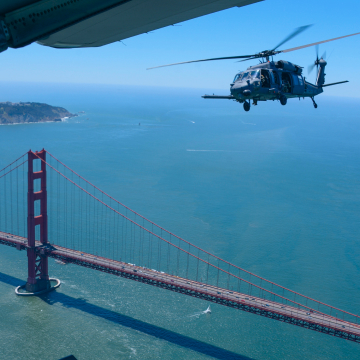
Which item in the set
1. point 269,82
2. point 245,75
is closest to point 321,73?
point 269,82

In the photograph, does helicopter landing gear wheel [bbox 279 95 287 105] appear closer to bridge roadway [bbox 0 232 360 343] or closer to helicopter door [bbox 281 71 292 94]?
helicopter door [bbox 281 71 292 94]

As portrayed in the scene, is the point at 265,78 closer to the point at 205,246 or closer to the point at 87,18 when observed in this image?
the point at 87,18

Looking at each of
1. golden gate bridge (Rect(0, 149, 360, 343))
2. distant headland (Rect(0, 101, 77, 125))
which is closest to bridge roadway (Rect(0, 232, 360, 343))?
golden gate bridge (Rect(0, 149, 360, 343))

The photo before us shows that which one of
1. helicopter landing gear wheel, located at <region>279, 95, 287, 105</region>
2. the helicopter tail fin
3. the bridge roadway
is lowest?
the bridge roadway

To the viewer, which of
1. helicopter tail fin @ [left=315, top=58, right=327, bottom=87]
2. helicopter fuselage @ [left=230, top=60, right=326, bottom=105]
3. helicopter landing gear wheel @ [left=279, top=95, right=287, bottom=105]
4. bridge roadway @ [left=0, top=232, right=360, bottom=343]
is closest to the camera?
helicopter landing gear wheel @ [left=279, top=95, right=287, bottom=105]

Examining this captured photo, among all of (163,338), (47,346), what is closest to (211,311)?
(163,338)

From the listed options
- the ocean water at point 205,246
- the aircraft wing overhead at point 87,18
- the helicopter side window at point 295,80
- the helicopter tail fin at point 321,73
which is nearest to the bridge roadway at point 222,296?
the ocean water at point 205,246
